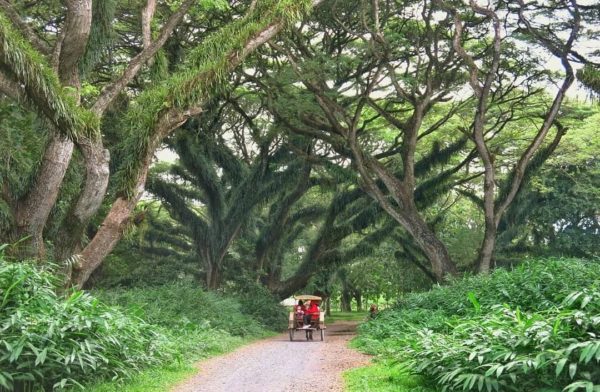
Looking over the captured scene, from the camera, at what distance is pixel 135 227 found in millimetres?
10539

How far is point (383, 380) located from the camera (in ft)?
25.6

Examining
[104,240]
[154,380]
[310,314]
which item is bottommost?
[154,380]

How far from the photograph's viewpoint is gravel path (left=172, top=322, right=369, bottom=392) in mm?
7852

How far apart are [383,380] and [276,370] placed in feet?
7.59

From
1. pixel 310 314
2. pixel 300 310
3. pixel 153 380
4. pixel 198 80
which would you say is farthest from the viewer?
pixel 300 310

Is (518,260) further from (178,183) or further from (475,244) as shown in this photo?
(178,183)

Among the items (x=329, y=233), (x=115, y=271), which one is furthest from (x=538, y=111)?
(x=115, y=271)

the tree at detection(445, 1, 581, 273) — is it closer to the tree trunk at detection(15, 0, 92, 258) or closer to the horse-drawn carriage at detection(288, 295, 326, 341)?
the horse-drawn carriage at detection(288, 295, 326, 341)

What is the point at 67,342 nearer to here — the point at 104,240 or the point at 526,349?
the point at 104,240

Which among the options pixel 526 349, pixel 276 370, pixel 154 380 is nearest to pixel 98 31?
pixel 154 380

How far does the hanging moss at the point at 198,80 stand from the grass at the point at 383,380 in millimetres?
4979

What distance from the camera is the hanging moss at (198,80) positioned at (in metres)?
10.4

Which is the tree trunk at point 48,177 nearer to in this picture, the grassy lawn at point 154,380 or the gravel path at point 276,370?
the grassy lawn at point 154,380

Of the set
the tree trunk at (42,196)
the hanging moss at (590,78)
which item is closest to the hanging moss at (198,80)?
the tree trunk at (42,196)
